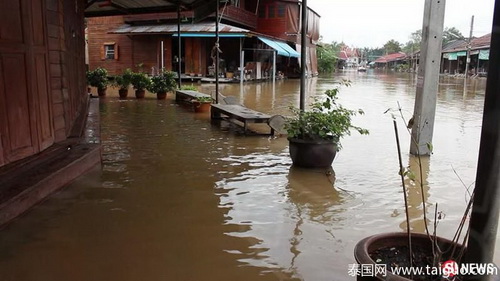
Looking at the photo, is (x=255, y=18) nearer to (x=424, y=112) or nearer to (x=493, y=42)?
(x=424, y=112)

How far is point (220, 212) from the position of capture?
Result: 173 inches

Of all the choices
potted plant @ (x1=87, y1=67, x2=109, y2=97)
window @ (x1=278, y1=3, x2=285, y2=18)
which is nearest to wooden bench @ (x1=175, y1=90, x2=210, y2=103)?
potted plant @ (x1=87, y1=67, x2=109, y2=97)

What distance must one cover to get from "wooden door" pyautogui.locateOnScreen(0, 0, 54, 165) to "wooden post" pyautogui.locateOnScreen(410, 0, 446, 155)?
5.23 meters

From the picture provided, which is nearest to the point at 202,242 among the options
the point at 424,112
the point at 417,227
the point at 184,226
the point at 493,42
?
the point at 184,226

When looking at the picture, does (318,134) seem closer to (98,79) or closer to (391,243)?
Answer: (391,243)

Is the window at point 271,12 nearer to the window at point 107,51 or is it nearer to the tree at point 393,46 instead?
the window at point 107,51

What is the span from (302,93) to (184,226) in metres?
3.61

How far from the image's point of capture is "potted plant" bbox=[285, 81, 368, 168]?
5.90 m

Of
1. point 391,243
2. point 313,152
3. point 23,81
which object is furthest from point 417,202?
point 23,81

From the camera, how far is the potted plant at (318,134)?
5898mm

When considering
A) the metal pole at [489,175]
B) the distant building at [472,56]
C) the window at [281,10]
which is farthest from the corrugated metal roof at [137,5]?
the distant building at [472,56]

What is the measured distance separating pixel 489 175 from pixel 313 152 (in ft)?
13.7

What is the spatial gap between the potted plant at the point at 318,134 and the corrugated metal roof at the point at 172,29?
18.3 meters

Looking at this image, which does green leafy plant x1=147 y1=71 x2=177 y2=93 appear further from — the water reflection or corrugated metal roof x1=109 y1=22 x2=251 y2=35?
the water reflection
